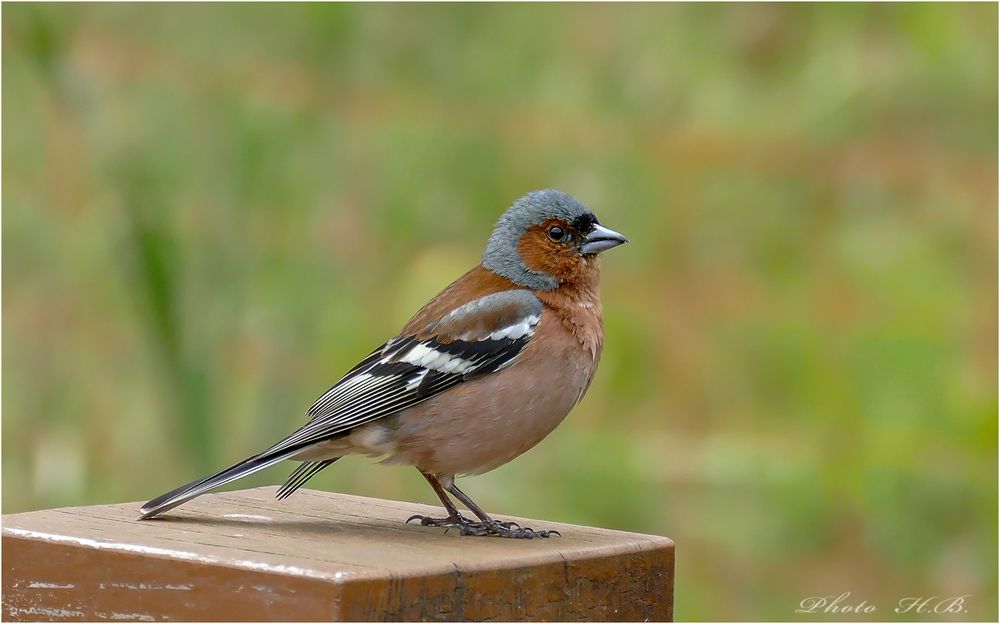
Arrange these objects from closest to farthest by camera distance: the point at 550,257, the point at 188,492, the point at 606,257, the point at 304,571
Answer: the point at 304,571, the point at 188,492, the point at 550,257, the point at 606,257

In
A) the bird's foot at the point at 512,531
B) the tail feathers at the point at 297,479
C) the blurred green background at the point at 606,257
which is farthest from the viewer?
the blurred green background at the point at 606,257

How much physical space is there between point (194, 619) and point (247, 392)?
3.61 metres

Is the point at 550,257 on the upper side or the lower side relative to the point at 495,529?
upper

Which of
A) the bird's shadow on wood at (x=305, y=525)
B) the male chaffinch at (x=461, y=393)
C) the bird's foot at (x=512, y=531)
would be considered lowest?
the bird's foot at (x=512, y=531)

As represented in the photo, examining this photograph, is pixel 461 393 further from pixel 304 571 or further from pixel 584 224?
pixel 304 571

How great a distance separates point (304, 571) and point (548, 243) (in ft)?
5.50

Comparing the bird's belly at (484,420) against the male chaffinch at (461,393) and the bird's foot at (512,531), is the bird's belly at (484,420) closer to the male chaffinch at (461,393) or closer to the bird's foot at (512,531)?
the male chaffinch at (461,393)

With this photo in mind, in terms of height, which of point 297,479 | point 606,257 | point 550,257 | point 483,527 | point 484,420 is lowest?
point 483,527

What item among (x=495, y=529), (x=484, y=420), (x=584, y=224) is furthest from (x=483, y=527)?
(x=584, y=224)

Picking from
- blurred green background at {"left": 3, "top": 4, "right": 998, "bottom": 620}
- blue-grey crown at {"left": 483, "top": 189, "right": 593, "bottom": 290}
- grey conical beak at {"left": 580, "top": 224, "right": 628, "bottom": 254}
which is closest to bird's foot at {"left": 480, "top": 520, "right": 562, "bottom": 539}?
blue-grey crown at {"left": 483, "top": 189, "right": 593, "bottom": 290}

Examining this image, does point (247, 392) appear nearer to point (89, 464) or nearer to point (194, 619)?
point (89, 464)

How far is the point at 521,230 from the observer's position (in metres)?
3.94

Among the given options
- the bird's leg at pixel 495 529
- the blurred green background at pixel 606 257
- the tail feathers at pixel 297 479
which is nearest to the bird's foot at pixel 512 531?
the bird's leg at pixel 495 529

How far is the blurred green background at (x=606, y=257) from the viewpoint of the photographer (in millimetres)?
5770
